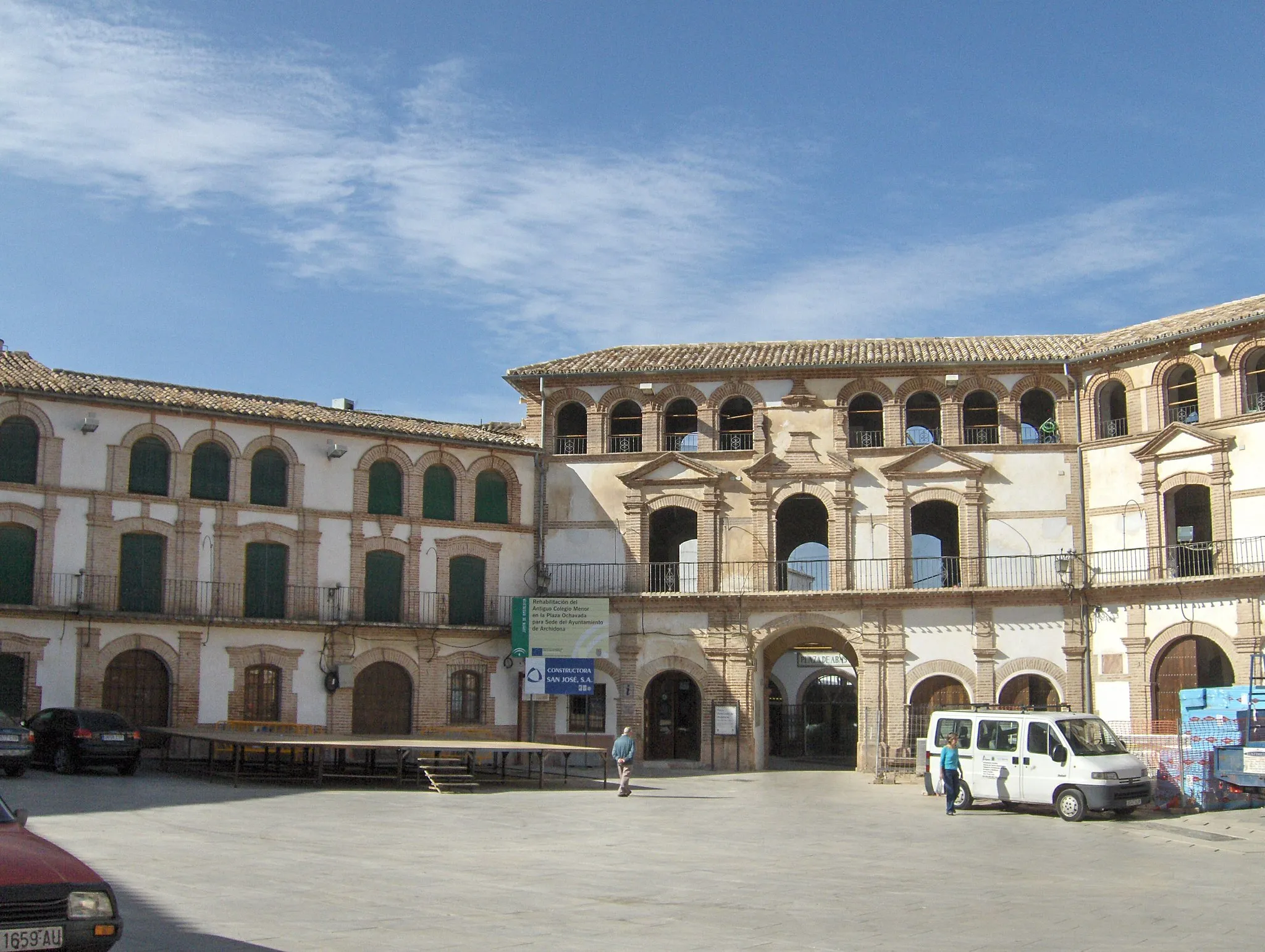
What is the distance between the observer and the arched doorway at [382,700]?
120 feet

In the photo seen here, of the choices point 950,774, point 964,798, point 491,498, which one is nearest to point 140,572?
point 491,498

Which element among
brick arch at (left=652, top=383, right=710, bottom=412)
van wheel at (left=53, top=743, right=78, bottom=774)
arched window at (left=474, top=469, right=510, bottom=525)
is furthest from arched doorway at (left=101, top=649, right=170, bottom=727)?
brick arch at (left=652, top=383, right=710, bottom=412)

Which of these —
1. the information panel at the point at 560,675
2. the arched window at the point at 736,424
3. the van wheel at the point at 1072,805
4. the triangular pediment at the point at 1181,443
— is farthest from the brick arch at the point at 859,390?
the van wheel at the point at 1072,805

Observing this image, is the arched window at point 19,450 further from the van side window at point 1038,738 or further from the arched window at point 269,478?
the van side window at point 1038,738

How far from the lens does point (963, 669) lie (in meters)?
35.9

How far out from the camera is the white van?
24.7m

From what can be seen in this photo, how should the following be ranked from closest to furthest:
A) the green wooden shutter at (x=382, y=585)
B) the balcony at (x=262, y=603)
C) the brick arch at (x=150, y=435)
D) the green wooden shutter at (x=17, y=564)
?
the green wooden shutter at (x=17, y=564) → the balcony at (x=262, y=603) → the brick arch at (x=150, y=435) → the green wooden shutter at (x=382, y=585)

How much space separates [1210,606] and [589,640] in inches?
611

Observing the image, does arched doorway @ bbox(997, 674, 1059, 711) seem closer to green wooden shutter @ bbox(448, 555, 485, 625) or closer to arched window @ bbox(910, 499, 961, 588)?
arched window @ bbox(910, 499, 961, 588)

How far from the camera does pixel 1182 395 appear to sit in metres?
35.8

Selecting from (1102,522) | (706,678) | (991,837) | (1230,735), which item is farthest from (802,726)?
(991,837)

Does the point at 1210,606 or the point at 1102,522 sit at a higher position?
the point at 1102,522

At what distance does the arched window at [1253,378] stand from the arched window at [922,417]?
7810 millimetres

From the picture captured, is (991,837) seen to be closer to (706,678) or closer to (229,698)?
(706,678)
